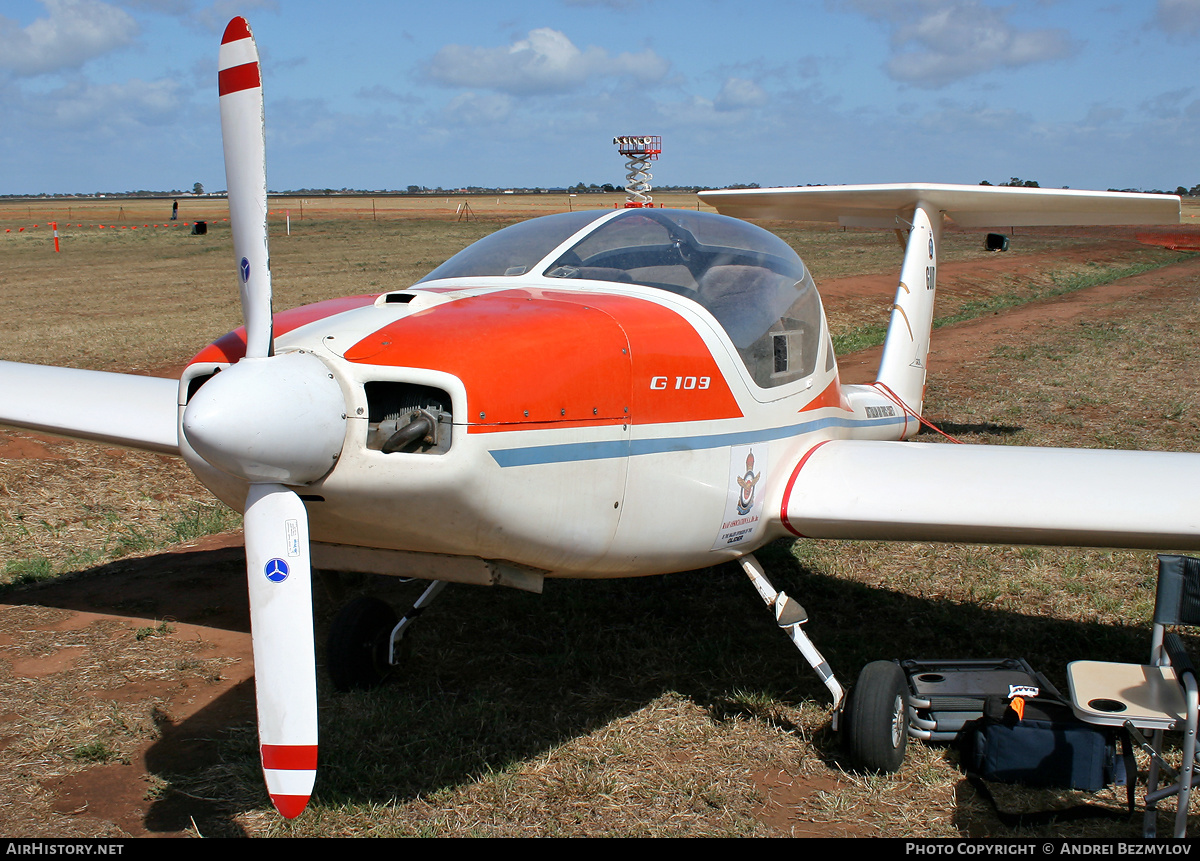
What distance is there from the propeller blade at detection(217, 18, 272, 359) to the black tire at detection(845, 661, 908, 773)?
9.89 ft

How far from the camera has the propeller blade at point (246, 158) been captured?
3.23m

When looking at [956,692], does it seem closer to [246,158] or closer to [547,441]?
[547,441]

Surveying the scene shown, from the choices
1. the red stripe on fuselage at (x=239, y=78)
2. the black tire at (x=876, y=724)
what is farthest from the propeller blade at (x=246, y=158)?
the black tire at (x=876, y=724)

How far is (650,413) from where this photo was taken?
151 inches

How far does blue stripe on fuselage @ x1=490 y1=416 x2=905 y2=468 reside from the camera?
3350 mm

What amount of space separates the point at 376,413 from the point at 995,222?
6.47 meters

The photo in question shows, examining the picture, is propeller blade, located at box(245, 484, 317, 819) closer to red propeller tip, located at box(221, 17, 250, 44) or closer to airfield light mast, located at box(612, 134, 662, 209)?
red propeller tip, located at box(221, 17, 250, 44)

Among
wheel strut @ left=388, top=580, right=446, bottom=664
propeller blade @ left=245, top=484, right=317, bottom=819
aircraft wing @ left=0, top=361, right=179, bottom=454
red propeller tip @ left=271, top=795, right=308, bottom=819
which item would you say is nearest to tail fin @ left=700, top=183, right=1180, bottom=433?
wheel strut @ left=388, top=580, right=446, bottom=664

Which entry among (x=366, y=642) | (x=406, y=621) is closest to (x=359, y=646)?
(x=366, y=642)

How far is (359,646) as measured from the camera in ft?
16.4

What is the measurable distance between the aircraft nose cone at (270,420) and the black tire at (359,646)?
209cm

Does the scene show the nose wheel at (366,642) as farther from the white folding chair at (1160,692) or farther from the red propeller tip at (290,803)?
the white folding chair at (1160,692)

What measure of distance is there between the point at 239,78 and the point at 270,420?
1254 millimetres
